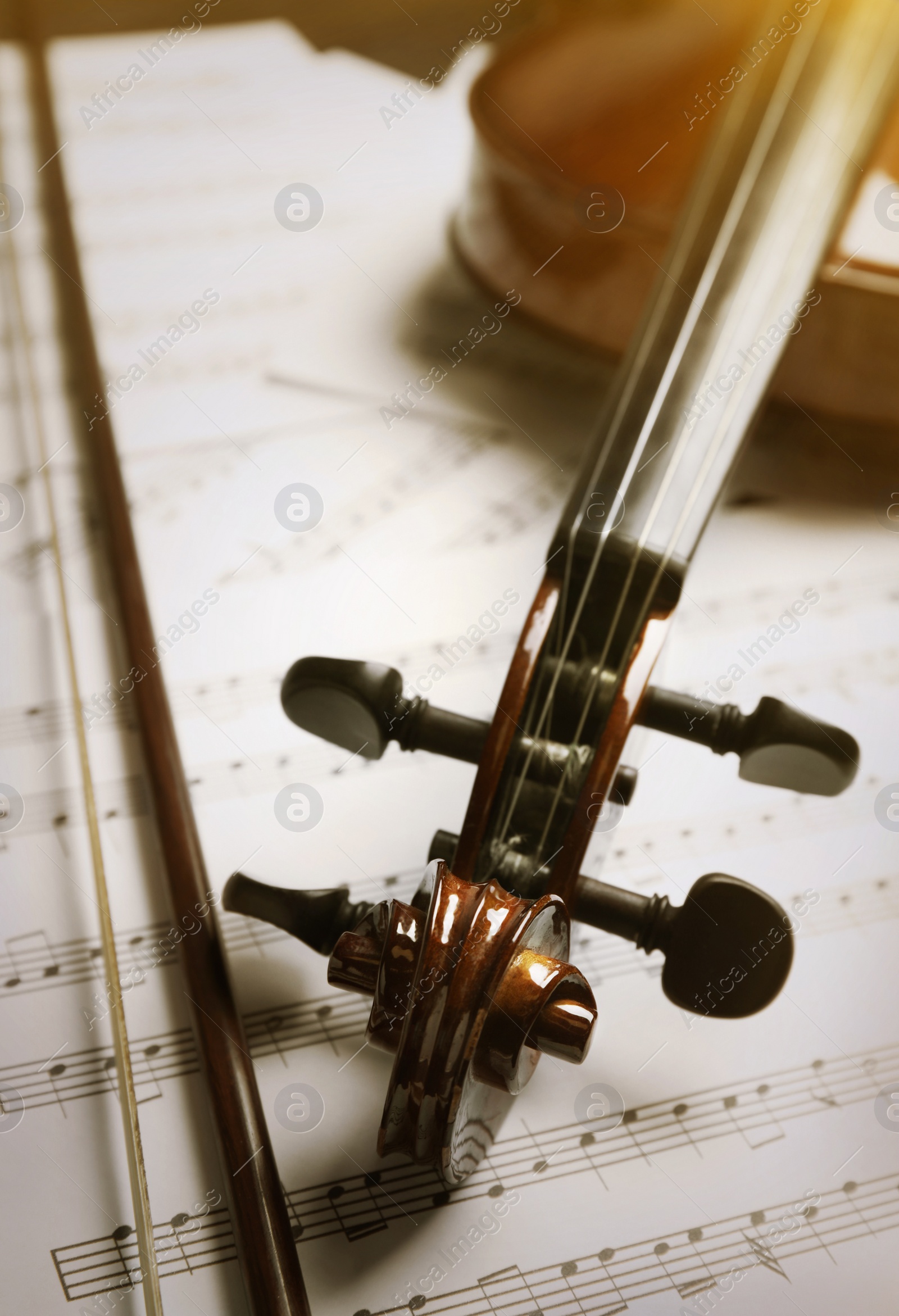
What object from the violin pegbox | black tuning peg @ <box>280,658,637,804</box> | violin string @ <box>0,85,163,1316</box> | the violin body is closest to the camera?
A: the violin pegbox

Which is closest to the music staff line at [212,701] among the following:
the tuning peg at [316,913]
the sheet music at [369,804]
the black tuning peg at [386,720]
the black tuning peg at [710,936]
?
the sheet music at [369,804]

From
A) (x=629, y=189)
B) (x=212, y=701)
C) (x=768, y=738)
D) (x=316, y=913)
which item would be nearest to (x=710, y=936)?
(x=768, y=738)

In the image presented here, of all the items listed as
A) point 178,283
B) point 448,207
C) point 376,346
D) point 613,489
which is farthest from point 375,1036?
point 448,207

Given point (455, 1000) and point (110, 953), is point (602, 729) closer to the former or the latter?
point (455, 1000)

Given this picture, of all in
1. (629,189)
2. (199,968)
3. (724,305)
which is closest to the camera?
(199,968)

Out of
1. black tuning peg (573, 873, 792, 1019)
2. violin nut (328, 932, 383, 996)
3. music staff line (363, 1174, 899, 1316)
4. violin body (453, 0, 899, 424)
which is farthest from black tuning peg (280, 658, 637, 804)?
violin body (453, 0, 899, 424)

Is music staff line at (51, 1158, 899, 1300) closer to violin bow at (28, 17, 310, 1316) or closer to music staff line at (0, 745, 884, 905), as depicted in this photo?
violin bow at (28, 17, 310, 1316)
